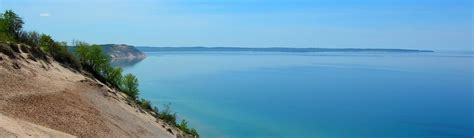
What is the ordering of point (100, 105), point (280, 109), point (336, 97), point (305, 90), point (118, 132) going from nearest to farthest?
point (118, 132)
point (100, 105)
point (280, 109)
point (336, 97)
point (305, 90)

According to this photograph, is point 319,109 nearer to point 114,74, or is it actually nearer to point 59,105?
point 114,74

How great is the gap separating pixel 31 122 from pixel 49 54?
59.3 ft

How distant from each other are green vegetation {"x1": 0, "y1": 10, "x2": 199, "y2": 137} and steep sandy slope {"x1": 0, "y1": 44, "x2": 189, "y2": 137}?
2379mm

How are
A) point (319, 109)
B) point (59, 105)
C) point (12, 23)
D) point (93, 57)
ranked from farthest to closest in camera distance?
1. point (319, 109)
2. point (93, 57)
3. point (12, 23)
4. point (59, 105)

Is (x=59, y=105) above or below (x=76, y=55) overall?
below

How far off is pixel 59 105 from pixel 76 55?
22.7 m

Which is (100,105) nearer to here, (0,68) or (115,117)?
(115,117)

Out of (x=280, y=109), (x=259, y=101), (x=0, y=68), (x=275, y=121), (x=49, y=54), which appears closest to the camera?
(x=0, y=68)

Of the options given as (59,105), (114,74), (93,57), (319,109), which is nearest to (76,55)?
(93,57)

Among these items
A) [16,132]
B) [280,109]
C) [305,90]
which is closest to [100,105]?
[16,132]

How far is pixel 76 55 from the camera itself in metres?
44.1

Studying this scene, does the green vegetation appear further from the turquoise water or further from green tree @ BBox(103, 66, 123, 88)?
the turquoise water

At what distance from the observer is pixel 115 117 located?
25391 millimetres

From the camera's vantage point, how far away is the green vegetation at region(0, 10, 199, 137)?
116 ft
